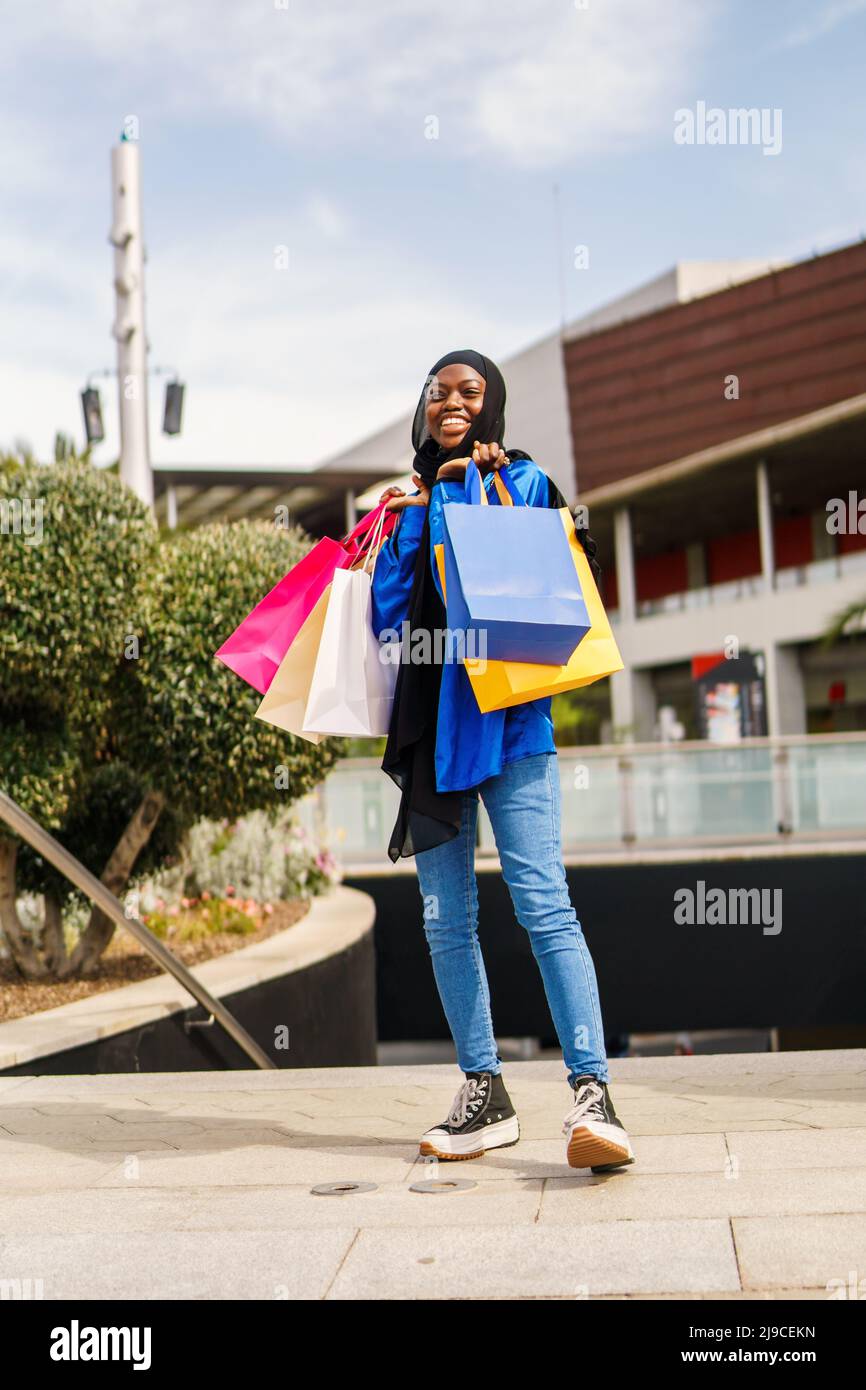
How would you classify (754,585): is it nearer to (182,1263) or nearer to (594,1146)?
(594,1146)

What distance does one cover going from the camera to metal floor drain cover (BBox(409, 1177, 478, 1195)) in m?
3.29

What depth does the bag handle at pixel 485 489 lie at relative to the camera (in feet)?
11.8

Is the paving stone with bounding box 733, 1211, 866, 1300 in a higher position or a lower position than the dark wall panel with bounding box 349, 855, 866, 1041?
higher

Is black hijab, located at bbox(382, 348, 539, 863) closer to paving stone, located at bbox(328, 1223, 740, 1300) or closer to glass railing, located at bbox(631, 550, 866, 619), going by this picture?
paving stone, located at bbox(328, 1223, 740, 1300)

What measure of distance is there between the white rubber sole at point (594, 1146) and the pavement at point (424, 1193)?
5 centimetres

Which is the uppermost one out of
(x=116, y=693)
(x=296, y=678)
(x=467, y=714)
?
(x=116, y=693)

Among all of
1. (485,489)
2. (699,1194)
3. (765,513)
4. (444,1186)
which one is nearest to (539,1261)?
(699,1194)

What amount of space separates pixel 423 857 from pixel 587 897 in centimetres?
1065

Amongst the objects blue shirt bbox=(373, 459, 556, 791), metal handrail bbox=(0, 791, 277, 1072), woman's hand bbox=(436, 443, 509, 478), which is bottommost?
metal handrail bbox=(0, 791, 277, 1072)

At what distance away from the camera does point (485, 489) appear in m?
3.67

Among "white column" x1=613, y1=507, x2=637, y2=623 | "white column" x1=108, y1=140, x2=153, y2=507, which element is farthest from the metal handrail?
"white column" x1=613, y1=507, x2=637, y2=623

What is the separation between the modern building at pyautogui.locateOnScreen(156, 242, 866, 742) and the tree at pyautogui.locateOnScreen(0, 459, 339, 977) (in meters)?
22.8

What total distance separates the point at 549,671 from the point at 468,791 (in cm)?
43
